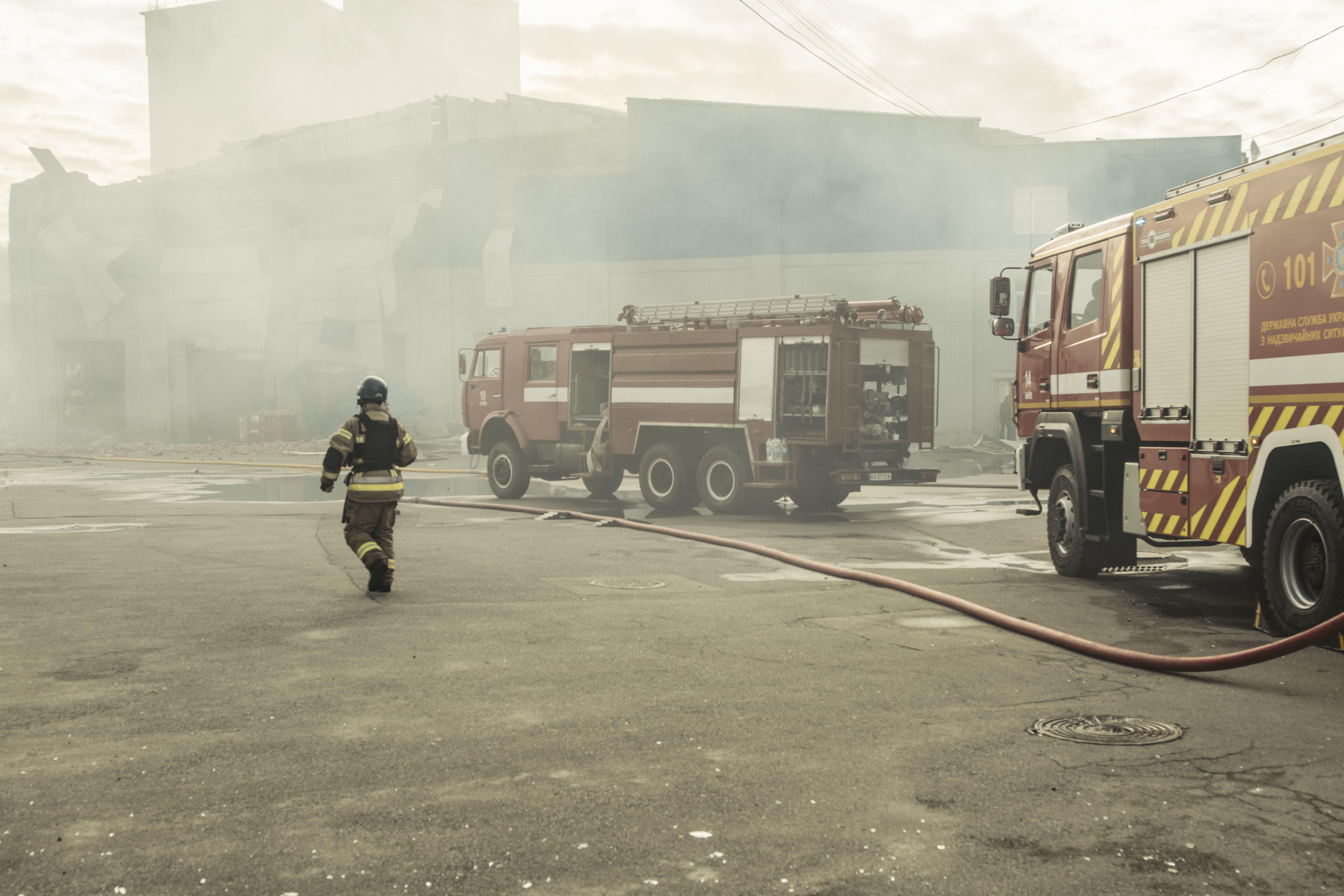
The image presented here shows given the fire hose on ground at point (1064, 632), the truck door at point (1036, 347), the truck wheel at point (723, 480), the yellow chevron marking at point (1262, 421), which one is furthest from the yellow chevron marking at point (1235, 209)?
the truck wheel at point (723, 480)

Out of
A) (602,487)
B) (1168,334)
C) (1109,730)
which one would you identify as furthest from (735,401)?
(1109,730)

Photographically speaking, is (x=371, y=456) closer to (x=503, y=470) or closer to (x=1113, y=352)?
(x=1113, y=352)

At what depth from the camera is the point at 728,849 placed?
3346mm

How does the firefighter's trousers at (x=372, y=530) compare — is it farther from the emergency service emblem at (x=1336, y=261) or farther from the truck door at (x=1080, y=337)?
the emergency service emblem at (x=1336, y=261)

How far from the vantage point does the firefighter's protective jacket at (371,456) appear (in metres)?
8.32

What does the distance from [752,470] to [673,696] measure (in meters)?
9.80

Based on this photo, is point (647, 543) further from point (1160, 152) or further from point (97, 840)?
point (1160, 152)

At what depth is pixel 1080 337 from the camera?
9.42 m

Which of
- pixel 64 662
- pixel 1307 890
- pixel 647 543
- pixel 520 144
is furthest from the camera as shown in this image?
pixel 520 144

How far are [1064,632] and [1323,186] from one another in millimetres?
2978

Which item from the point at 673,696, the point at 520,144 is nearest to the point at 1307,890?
the point at 673,696

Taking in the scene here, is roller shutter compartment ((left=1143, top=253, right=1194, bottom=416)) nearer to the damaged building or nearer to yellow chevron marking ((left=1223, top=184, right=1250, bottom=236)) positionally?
yellow chevron marking ((left=1223, top=184, right=1250, bottom=236))

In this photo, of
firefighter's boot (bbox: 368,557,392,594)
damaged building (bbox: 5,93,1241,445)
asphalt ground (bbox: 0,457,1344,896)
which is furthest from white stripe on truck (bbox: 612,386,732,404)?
damaged building (bbox: 5,93,1241,445)

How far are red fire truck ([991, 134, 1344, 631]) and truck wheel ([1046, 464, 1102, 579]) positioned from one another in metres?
0.02
